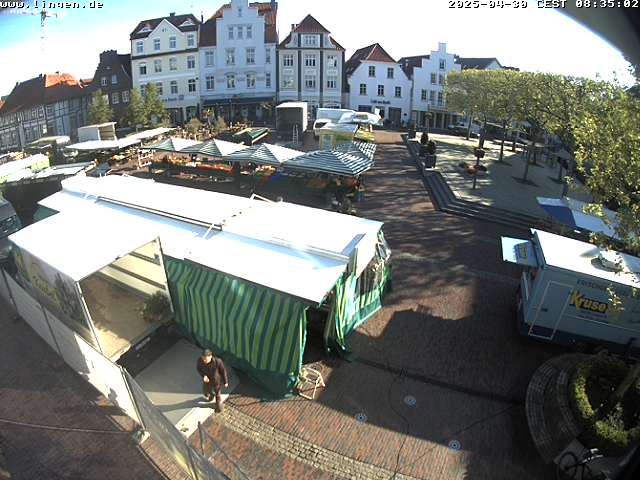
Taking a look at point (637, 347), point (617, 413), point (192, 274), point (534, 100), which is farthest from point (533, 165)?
point (192, 274)

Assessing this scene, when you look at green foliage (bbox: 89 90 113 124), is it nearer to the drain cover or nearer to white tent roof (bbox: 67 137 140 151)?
white tent roof (bbox: 67 137 140 151)

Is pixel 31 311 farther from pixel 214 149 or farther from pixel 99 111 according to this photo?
pixel 99 111

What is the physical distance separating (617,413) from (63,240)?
1097 centimetres

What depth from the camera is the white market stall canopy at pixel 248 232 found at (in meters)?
8.15

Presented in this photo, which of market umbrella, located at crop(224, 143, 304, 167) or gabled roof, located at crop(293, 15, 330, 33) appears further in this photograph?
gabled roof, located at crop(293, 15, 330, 33)

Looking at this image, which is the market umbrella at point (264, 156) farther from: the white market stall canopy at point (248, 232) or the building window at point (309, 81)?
the building window at point (309, 81)

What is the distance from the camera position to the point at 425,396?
8.28 m

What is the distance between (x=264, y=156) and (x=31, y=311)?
1225cm

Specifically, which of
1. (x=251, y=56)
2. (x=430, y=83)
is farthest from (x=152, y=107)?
(x=430, y=83)

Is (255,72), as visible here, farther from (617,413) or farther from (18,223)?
(617,413)

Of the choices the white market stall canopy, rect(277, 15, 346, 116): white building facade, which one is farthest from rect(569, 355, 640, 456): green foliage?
rect(277, 15, 346, 116): white building facade

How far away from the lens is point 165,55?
44.5 metres

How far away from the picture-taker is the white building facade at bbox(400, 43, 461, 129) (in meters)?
47.7

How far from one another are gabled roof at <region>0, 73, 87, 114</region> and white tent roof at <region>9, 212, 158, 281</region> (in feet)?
154
